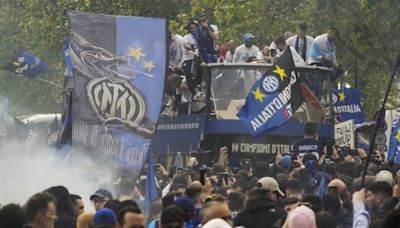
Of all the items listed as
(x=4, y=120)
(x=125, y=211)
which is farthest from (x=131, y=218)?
(x=4, y=120)

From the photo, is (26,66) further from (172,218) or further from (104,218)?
(172,218)

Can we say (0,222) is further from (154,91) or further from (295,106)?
(295,106)

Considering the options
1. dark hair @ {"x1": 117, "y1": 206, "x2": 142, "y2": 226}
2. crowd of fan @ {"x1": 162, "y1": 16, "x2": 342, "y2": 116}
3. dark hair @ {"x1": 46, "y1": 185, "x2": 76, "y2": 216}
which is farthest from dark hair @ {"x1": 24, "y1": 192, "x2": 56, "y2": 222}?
crowd of fan @ {"x1": 162, "y1": 16, "x2": 342, "y2": 116}

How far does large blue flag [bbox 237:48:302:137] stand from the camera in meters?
21.0

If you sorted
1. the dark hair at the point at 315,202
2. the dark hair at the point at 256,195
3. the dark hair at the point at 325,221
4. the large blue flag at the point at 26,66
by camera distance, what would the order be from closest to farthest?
the dark hair at the point at 325,221
the dark hair at the point at 256,195
the dark hair at the point at 315,202
the large blue flag at the point at 26,66

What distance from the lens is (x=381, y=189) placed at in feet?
44.8

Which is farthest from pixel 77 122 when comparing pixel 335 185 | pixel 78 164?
pixel 335 185

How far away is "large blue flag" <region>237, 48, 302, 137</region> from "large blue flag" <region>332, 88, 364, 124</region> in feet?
16.9

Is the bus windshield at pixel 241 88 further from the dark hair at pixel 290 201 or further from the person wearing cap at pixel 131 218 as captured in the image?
the person wearing cap at pixel 131 218

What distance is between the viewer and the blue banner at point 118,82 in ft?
54.0

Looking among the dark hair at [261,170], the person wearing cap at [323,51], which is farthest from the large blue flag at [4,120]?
the dark hair at [261,170]

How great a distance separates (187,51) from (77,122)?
870 centimetres

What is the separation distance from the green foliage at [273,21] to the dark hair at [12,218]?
932 inches

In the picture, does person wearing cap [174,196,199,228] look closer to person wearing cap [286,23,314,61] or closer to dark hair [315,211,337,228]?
dark hair [315,211,337,228]
